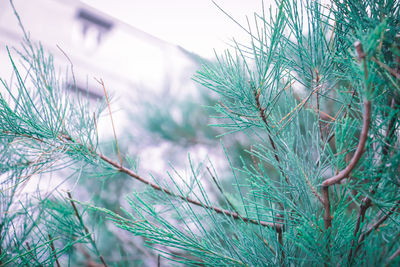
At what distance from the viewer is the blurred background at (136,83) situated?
106 cm

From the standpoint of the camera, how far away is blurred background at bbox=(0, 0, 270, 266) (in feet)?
3.49

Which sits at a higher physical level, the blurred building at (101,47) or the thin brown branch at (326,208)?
the blurred building at (101,47)

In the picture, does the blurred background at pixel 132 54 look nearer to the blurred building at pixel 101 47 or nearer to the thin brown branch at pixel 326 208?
the blurred building at pixel 101 47

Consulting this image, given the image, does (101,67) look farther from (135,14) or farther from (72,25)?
(135,14)

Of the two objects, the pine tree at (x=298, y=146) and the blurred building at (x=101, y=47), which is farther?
the blurred building at (x=101, y=47)

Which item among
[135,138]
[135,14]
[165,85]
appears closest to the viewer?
[135,14]

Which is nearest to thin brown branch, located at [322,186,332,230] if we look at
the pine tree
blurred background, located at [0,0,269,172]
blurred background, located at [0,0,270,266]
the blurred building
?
the pine tree

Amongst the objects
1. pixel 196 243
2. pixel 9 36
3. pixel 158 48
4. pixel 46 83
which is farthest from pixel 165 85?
pixel 196 243

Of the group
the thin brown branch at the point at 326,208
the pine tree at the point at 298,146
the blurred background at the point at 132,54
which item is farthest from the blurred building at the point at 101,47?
the thin brown branch at the point at 326,208

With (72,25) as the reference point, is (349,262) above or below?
below

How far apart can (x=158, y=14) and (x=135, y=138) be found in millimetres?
569

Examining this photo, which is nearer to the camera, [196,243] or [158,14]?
[196,243]

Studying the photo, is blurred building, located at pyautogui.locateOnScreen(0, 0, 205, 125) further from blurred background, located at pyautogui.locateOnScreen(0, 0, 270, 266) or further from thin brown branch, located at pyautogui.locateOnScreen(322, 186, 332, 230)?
thin brown branch, located at pyautogui.locateOnScreen(322, 186, 332, 230)

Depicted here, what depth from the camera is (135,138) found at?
1290 millimetres
